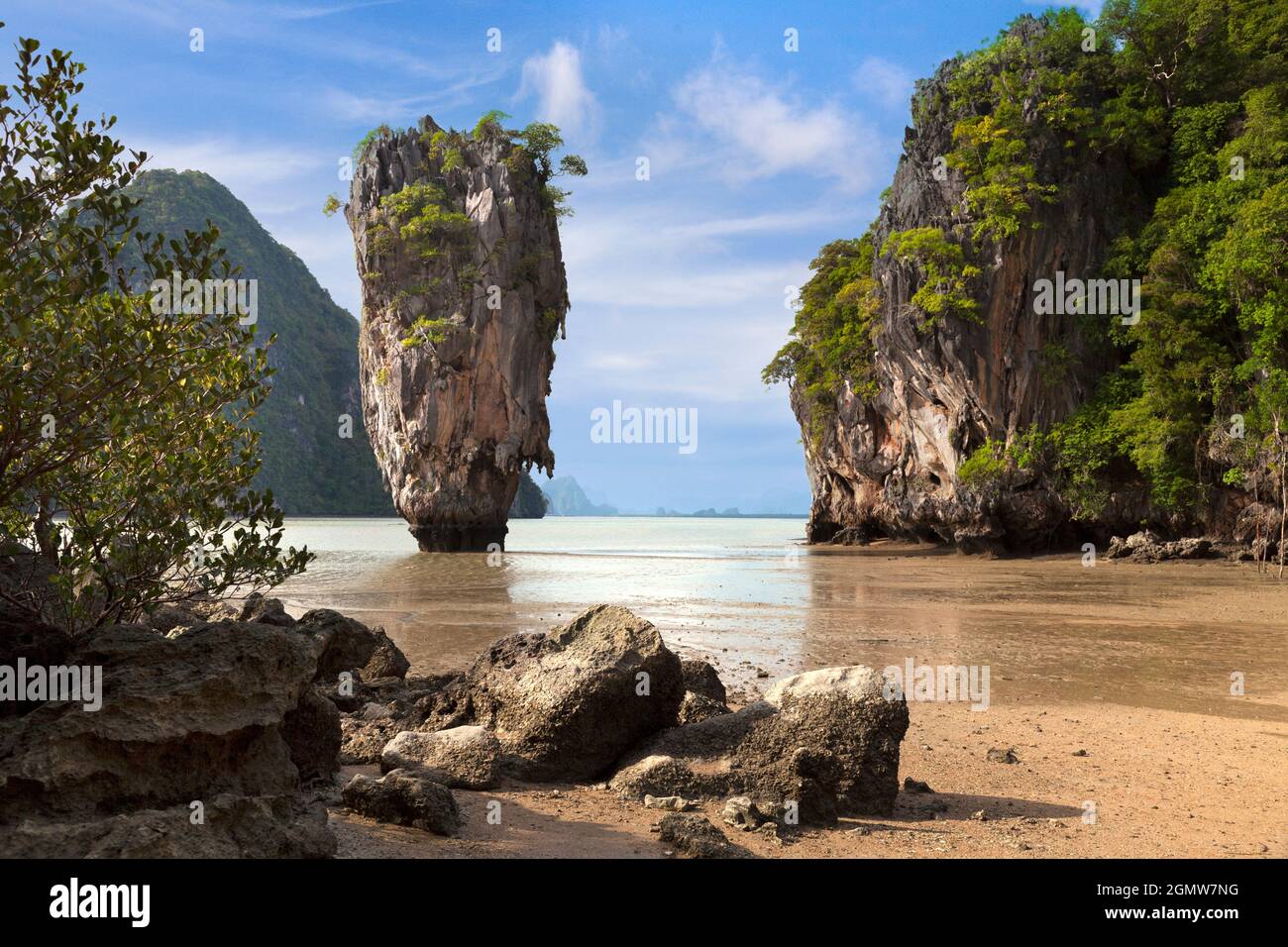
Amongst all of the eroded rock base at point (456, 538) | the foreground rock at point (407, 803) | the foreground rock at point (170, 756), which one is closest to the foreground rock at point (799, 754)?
the foreground rock at point (407, 803)

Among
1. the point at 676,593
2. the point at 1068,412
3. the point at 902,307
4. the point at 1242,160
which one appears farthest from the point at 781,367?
the point at 676,593

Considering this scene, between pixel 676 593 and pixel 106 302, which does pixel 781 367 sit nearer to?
pixel 676 593

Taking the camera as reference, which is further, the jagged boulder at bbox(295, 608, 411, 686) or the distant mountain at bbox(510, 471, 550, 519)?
the distant mountain at bbox(510, 471, 550, 519)

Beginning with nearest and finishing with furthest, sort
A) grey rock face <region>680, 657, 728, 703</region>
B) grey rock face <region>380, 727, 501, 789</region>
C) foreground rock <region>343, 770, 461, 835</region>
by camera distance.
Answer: foreground rock <region>343, 770, 461, 835</region>, grey rock face <region>380, 727, 501, 789</region>, grey rock face <region>680, 657, 728, 703</region>

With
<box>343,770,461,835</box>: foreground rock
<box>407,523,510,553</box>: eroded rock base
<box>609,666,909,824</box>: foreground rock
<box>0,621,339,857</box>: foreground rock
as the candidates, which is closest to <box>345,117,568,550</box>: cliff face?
<box>407,523,510,553</box>: eroded rock base

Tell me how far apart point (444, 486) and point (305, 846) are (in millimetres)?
39710

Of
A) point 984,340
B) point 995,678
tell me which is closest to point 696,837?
point 995,678

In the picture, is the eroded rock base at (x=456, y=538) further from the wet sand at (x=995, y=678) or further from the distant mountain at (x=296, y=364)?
the distant mountain at (x=296, y=364)

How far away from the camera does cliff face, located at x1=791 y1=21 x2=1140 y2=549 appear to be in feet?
109

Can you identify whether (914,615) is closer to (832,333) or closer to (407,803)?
(407,803)

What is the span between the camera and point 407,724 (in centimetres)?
657

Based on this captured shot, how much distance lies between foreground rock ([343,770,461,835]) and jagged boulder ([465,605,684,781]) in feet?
3.61

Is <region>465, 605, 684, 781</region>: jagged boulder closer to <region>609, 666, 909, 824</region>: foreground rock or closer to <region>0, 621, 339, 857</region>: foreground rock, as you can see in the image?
<region>609, 666, 909, 824</region>: foreground rock

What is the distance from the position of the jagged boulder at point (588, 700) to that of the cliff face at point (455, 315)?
36754 mm
